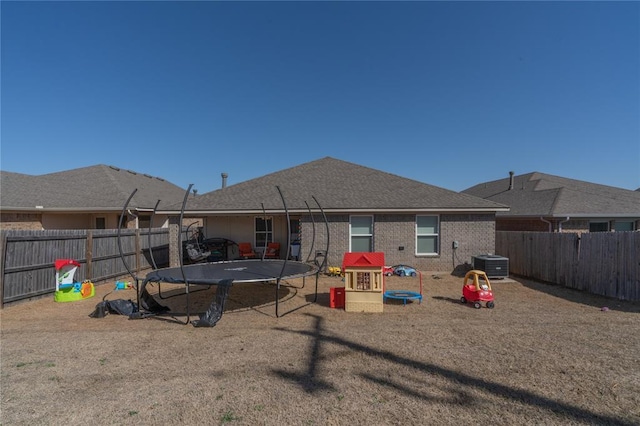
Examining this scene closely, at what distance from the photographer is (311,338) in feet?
18.1

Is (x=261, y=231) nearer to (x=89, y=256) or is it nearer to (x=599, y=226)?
(x=89, y=256)

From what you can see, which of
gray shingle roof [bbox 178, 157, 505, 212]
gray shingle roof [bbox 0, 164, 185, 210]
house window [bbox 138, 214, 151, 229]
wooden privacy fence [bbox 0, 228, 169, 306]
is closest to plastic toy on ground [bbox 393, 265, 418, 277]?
gray shingle roof [bbox 178, 157, 505, 212]

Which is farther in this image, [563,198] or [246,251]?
[563,198]

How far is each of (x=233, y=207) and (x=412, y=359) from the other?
974cm

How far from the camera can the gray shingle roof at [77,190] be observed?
14.4 meters

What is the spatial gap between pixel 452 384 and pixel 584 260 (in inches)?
314

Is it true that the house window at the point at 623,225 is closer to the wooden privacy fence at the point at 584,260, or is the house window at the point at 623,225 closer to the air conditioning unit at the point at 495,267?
the wooden privacy fence at the point at 584,260

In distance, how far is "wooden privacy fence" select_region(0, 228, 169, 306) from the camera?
25.3 feet

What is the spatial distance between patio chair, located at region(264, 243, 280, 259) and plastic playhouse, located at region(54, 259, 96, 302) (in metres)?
6.54

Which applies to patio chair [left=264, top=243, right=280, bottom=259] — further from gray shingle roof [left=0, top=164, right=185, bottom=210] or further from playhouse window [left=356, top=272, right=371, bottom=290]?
playhouse window [left=356, top=272, right=371, bottom=290]

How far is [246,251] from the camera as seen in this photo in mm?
14133

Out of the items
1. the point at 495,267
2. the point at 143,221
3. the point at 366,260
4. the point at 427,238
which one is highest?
the point at 143,221

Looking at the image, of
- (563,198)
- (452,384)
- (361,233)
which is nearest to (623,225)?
(563,198)

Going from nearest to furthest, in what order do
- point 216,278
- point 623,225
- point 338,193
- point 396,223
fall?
point 216,278 → point 396,223 → point 338,193 → point 623,225
